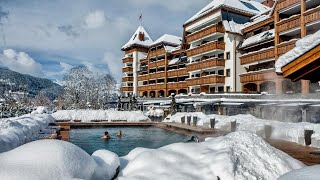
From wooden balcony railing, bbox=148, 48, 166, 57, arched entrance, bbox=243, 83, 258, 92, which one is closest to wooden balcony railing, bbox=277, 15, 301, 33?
arched entrance, bbox=243, 83, 258, 92

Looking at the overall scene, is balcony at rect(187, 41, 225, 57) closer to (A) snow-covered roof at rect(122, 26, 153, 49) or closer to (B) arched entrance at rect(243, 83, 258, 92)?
(B) arched entrance at rect(243, 83, 258, 92)

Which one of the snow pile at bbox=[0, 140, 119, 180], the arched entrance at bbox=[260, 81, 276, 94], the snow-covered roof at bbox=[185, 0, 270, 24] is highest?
the snow-covered roof at bbox=[185, 0, 270, 24]

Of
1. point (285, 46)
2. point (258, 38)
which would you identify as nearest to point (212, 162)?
point (285, 46)

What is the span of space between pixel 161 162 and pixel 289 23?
28828 millimetres

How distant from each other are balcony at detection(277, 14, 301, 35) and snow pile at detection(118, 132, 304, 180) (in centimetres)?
2637

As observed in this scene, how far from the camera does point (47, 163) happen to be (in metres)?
3.52

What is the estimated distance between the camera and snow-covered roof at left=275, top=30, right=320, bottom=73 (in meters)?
5.25

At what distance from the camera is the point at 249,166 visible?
496cm

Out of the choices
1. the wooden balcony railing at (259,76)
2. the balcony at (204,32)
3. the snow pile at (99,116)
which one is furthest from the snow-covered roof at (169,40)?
the snow pile at (99,116)

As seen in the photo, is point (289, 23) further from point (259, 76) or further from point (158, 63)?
point (158, 63)

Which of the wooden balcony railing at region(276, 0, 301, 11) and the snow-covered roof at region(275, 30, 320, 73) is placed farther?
the wooden balcony railing at region(276, 0, 301, 11)

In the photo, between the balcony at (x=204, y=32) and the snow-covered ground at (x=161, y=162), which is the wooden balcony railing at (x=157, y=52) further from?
the snow-covered ground at (x=161, y=162)

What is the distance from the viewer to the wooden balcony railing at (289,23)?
28531mm

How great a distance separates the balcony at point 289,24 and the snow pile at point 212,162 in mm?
26372
